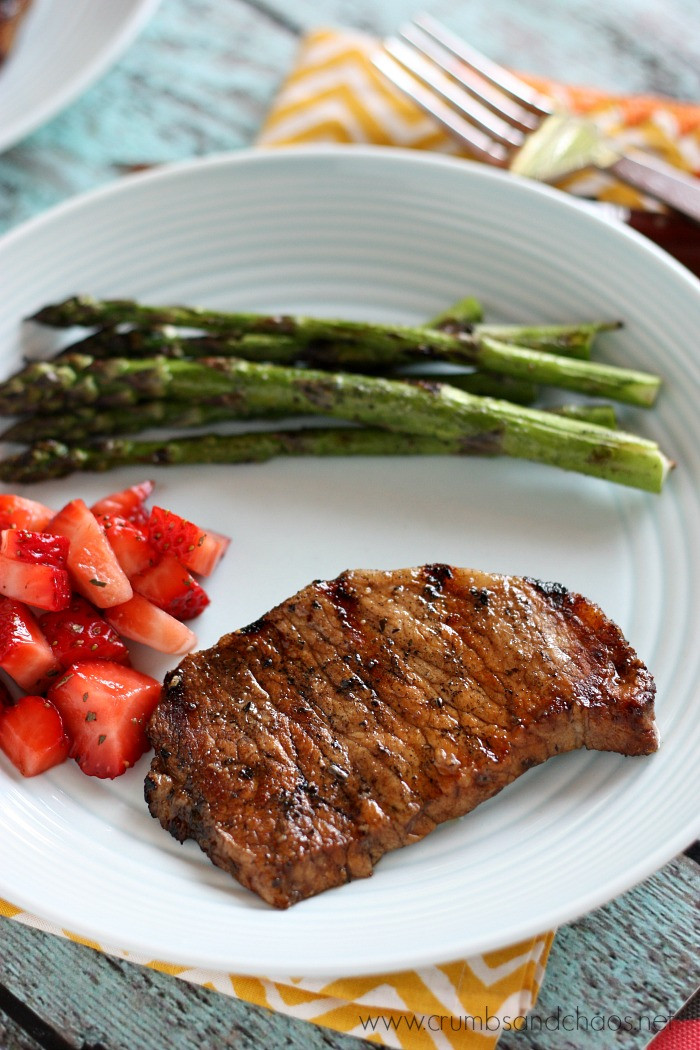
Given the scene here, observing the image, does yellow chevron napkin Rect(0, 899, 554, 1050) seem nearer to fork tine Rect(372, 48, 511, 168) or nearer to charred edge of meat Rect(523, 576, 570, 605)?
charred edge of meat Rect(523, 576, 570, 605)

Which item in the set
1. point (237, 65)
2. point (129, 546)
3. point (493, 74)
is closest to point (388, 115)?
point (493, 74)

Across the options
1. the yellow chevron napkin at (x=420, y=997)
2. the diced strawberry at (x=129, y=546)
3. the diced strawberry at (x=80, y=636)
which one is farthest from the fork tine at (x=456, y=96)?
the yellow chevron napkin at (x=420, y=997)

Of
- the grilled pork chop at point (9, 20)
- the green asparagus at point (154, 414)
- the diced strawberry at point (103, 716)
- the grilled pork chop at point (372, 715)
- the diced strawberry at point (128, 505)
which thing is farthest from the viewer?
the grilled pork chop at point (9, 20)

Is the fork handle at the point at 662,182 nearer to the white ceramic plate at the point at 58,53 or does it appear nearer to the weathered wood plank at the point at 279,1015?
the white ceramic plate at the point at 58,53

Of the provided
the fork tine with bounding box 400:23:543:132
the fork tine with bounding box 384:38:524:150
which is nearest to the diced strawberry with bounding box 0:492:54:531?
the fork tine with bounding box 384:38:524:150

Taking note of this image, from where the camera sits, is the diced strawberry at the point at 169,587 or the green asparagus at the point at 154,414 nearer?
the diced strawberry at the point at 169,587

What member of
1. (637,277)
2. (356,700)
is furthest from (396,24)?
(356,700)

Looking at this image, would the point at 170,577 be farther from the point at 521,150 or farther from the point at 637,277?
the point at 521,150
